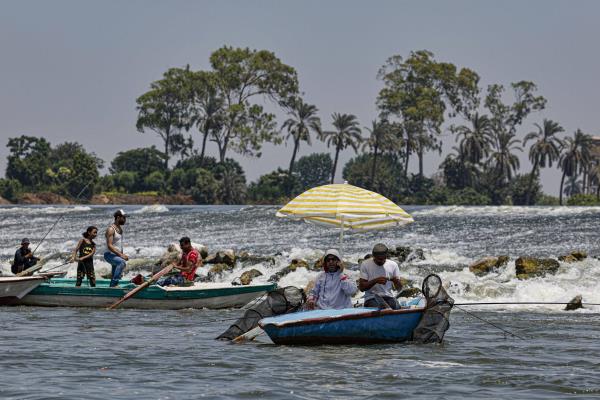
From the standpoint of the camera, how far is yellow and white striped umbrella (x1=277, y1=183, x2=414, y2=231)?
1538 centimetres

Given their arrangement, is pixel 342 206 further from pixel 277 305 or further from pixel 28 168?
pixel 28 168

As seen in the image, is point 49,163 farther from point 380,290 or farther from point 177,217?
point 380,290

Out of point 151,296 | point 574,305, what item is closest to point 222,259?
point 151,296

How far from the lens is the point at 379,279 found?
13359 mm

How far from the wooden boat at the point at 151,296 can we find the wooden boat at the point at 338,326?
18.1ft

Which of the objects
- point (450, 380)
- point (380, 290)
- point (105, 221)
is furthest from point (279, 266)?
point (105, 221)

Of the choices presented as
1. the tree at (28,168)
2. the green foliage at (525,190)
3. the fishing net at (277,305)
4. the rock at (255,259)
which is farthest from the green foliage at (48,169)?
the fishing net at (277,305)

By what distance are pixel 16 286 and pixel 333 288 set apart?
754 cm

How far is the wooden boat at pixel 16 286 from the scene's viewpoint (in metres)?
18.9

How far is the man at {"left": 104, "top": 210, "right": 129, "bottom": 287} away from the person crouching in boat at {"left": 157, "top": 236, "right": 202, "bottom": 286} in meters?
0.76

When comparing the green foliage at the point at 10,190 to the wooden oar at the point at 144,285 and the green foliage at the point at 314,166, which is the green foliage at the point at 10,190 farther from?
the wooden oar at the point at 144,285

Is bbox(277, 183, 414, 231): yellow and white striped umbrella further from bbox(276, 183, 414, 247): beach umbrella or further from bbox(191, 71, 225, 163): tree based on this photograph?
bbox(191, 71, 225, 163): tree

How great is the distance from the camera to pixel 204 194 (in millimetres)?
99188

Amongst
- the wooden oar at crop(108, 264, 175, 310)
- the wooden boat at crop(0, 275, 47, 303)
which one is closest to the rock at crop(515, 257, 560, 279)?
the wooden oar at crop(108, 264, 175, 310)
